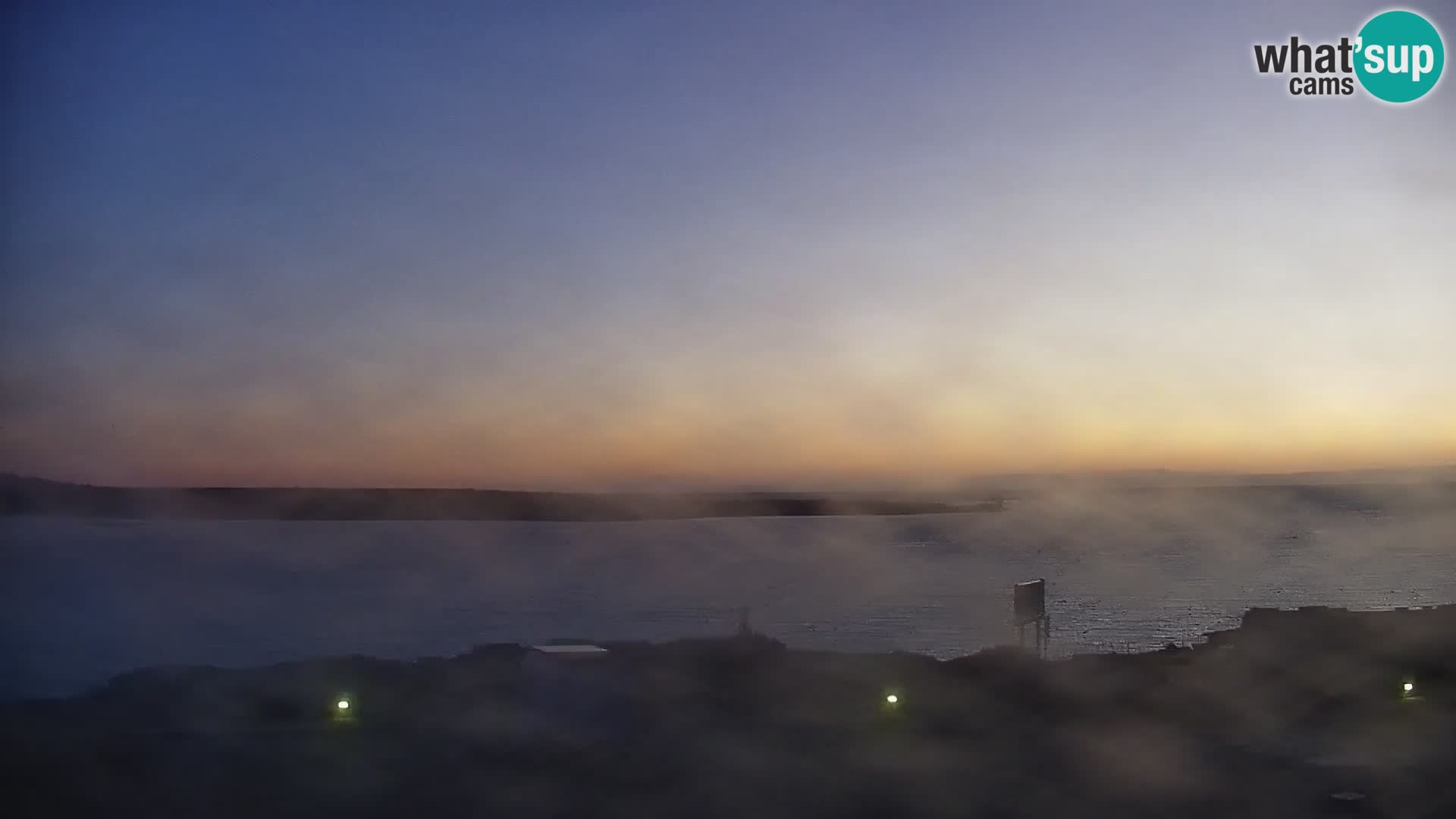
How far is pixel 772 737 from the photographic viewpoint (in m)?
9.87

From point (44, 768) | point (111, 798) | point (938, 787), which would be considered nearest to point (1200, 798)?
point (938, 787)

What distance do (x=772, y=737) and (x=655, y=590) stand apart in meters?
50.9

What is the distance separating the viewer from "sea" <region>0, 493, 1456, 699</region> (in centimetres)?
3947

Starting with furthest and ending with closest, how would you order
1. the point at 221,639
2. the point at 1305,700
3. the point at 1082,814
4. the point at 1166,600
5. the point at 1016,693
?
1. the point at 1166,600
2. the point at 221,639
3. the point at 1016,693
4. the point at 1305,700
5. the point at 1082,814

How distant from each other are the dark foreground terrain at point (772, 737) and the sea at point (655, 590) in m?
5.19

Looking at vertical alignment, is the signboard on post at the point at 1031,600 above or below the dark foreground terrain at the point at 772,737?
above

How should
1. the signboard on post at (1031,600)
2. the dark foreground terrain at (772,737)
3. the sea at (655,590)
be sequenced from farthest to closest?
1. the sea at (655,590)
2. the signboard on post at (1031,600)
3. the dark foreground terrain at (772,737)

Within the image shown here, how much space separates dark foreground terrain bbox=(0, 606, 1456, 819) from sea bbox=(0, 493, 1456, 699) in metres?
5.19

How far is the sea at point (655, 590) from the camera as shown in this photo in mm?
39469

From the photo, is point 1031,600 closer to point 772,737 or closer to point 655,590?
point 772,737

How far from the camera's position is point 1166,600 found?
52469 mm

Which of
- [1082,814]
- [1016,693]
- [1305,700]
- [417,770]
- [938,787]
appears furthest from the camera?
[1016,693]

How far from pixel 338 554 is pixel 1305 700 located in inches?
3531

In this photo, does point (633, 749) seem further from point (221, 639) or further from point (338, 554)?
point (338, 554)
